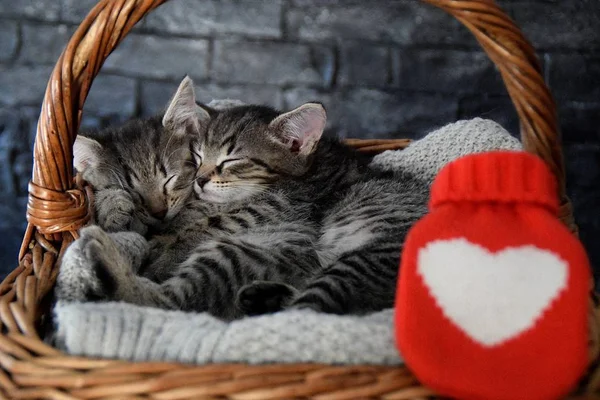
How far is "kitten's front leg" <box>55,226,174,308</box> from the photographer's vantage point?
3.03ft

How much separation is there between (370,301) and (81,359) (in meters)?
0.53

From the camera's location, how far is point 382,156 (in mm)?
1703

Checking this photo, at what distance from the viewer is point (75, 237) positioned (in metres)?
1.09

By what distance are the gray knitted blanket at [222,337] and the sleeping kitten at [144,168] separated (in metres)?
0.58

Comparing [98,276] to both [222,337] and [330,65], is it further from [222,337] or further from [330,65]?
[330,65]

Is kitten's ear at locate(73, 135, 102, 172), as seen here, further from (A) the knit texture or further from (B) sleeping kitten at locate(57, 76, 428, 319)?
(A) the knit texture

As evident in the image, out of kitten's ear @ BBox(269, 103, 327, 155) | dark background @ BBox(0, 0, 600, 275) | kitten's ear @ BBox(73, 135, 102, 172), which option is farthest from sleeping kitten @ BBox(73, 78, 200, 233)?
dark background @ BBox(0, 0, 600, 275)

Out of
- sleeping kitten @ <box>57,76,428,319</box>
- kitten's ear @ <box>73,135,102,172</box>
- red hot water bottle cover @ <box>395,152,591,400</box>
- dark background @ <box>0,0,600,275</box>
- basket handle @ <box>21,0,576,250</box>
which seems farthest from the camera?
dark background @ <box>0,0,600,275</box>

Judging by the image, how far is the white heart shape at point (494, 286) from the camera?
0.67 metres

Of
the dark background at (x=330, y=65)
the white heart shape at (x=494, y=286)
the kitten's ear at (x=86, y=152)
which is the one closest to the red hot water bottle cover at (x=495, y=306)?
the white heart shape at (x=494, y=286)

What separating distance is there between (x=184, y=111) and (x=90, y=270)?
0.68 m

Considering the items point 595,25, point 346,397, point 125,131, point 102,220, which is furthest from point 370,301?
point 595,25

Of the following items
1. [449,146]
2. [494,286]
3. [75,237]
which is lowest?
[75,237]

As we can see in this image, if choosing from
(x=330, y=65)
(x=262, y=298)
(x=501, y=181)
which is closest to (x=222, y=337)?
(x=262, y=298)
